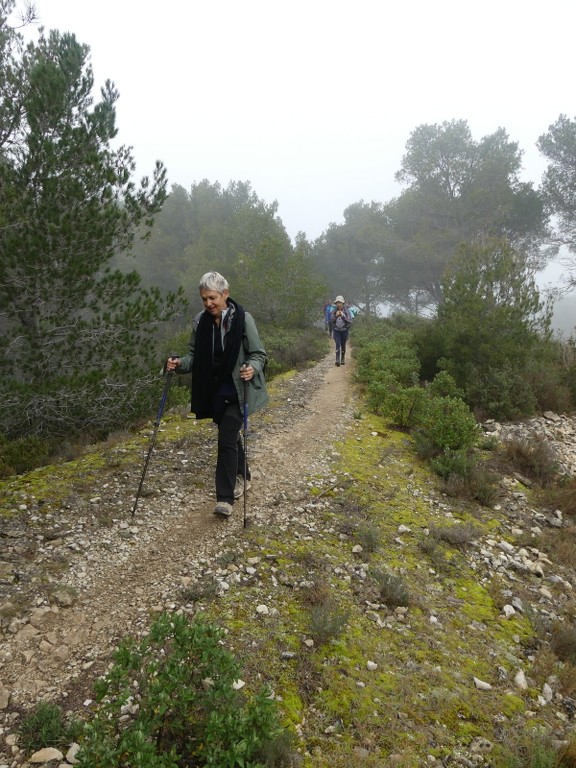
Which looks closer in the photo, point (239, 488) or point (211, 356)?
point (211, 356)

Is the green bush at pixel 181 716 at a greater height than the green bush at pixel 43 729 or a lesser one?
greater

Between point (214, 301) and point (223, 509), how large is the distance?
2335 millimetres

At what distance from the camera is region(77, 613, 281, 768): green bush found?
2.07 meters

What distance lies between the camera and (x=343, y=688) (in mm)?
3092

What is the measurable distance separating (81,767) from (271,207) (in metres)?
39.2

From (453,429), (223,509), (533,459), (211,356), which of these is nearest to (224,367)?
(211,356)

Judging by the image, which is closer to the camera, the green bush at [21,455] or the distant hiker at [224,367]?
the distant hiker at [224,367]

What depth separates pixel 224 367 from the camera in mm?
4699

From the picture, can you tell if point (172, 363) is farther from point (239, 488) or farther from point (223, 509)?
point (239, 488)

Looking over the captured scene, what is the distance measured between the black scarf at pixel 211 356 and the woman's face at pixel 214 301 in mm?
89

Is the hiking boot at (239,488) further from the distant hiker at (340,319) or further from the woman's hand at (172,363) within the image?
the distant hiker at (340,319)

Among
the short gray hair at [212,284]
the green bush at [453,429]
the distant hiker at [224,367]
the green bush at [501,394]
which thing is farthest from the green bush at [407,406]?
the short gray hair at [212,284]

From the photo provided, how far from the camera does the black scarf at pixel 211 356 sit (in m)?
4.63

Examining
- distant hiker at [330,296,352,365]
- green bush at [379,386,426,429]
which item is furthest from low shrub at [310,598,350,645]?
distant hiker at [330,296,352,365]
